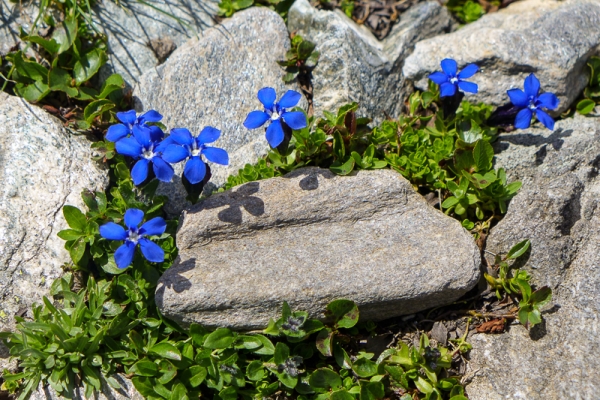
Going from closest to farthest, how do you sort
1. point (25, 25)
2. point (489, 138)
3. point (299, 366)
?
1. point (299, 366)
2. point (489, 138)
3. point (25, 25)

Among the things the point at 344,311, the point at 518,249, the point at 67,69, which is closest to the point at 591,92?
the point at 518,249

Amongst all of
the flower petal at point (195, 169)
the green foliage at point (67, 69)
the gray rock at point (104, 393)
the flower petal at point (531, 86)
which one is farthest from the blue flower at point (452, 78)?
the gray rock at point (104, 393)

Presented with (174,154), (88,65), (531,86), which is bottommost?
(531,86)

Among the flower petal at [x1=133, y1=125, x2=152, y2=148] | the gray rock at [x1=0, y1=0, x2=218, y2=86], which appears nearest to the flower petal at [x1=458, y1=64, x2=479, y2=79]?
the gray rock at [x1=0, y1=0, x2=218, y2=86]

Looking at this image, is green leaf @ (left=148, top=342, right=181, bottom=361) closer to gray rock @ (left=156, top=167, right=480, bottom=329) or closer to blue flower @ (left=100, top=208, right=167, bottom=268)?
gray rock @ (left=156, top=167, right=480, bottom=329)

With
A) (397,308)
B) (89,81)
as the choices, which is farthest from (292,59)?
(397,308)

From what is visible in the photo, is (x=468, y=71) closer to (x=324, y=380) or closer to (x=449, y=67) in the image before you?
(x=449, y=67)

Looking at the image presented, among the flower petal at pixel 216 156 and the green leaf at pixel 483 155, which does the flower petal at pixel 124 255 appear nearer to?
the flower petal at pixel 216 156

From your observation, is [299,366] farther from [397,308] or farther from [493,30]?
[493,30]
